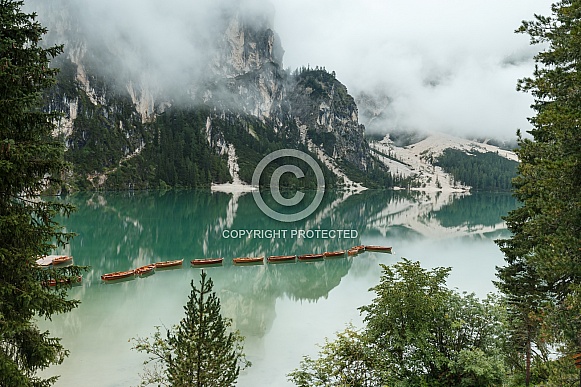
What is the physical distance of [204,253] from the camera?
4756cm

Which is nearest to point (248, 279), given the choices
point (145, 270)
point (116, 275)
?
point (145, 270)

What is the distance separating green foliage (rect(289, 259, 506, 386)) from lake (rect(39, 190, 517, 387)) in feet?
21.8

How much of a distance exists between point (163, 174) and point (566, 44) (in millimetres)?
196450

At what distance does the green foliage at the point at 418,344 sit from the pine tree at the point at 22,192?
6880 mm

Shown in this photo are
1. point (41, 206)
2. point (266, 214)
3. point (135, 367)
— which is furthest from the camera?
point (266, 214)

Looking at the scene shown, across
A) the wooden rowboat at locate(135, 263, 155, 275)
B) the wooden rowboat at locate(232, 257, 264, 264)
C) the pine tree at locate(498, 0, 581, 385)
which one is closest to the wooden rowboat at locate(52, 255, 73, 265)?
→ the wooden rowboat at locate(135, 263, 155, 275)

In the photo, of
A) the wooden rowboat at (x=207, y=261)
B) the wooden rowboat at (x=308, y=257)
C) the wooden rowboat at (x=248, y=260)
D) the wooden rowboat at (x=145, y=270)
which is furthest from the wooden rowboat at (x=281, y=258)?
the wooden rowboat at (x=145, y=270)

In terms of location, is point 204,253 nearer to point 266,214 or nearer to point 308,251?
point 308,251

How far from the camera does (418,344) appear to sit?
1111cm

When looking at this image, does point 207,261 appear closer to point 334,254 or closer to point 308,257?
point 308,257

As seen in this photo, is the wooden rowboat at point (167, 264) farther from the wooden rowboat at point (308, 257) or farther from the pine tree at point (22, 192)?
the pine tree at point (22, 192)

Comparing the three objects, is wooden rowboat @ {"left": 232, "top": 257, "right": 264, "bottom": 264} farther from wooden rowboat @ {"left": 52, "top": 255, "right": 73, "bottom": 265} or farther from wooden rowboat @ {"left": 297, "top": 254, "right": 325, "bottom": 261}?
wooden rowboat @ {"left": 52, "top": 255, "right": 73, "bottom": 265}

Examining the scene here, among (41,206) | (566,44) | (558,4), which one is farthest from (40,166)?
(558,4)

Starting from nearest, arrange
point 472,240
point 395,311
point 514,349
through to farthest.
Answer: point 395,311, point 514,349, point 472,240
